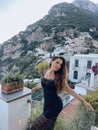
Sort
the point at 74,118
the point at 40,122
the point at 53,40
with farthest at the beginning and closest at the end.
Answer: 1. the point at 53,40
2. the point at 74,118
3. the point at 40,122

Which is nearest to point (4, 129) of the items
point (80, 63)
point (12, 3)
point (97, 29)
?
point (12, 3)

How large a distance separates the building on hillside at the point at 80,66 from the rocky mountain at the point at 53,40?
560cm

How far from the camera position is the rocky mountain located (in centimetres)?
2212

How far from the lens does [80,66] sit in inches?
552

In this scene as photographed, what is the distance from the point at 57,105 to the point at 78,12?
34.3 metres

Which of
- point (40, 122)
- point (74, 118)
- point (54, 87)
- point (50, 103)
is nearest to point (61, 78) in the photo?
point (54, 87)

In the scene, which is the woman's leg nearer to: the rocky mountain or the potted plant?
the potted plant

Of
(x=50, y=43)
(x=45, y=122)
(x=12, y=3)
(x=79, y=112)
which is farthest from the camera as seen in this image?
(x=50, y=43)

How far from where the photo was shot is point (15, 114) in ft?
7.99

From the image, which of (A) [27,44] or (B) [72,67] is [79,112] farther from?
(A) [27,44]

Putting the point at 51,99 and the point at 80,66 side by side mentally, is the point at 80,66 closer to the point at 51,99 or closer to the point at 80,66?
the point at 80,66

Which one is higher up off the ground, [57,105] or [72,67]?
[57,105]

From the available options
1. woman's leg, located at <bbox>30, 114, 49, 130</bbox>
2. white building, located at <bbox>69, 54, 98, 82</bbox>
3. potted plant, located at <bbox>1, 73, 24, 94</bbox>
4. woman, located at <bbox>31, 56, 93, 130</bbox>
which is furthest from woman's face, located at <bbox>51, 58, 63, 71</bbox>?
white building, located at <bbox>69, 54, 98, 82</bbox>

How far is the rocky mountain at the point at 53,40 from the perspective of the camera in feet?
72.6
